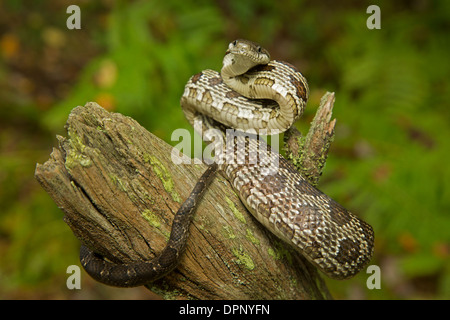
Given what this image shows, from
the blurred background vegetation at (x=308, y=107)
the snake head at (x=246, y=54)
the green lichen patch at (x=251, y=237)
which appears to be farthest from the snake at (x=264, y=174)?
the blurred background vegetation at (x=308, y=107)

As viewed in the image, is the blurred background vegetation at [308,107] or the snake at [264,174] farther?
the blurred background vegetation at [308,107]

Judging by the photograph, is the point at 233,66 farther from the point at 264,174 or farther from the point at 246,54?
the point at 264,174

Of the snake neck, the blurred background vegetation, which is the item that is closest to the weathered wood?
the snake neck

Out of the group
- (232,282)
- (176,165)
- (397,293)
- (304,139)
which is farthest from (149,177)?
(397,293)

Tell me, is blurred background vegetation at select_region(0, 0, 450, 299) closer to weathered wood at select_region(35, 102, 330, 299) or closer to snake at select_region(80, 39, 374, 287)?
snake at select_region(80, 39, 374, 287)

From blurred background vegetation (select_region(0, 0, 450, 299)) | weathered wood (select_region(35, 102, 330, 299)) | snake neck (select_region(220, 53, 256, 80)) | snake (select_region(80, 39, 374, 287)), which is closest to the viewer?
weathered wood (select_region(35, 102, 330, 299))

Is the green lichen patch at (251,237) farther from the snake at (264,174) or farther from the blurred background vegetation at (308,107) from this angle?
the blurred background vegetation at (308,107)
